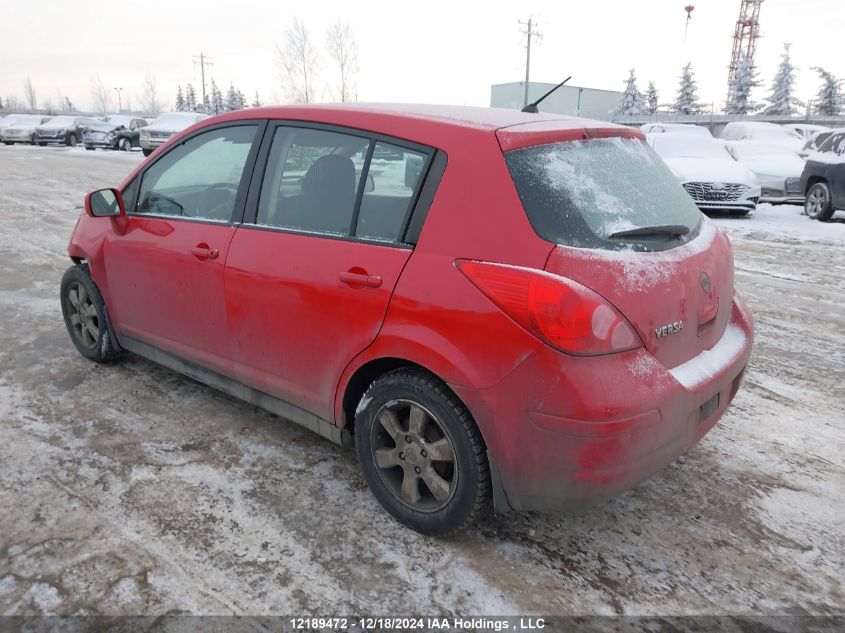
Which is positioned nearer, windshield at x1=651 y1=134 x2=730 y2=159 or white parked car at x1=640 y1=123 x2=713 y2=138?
windshield at x1=651 y1=134 x2=730 y2=159

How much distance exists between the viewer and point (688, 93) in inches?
2415

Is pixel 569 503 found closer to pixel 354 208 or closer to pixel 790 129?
pixel 354 208

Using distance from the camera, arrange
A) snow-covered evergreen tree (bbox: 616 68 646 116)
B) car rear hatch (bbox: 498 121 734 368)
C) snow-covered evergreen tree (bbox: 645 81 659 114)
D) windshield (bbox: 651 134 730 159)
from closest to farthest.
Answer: car rear hatch (bbox: 498 121 734 368) → windshield (bbox: 651 134 730 159) → snow-covered evergreen tree (bbox: 616 68 646 116) → snow-covered evergreen tree (bbox: 645 81 659 114)

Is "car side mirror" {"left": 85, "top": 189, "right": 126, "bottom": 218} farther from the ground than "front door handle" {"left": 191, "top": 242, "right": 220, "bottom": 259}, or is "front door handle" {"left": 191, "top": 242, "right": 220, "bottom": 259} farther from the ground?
"car side mirror" {"left": 85, "top": 189, "right": 126, "bottom": 218}

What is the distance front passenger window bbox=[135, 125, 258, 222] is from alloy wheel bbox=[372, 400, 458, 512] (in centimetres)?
141

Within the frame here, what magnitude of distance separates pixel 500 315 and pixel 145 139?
24.6m

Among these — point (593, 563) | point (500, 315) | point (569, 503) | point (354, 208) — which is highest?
point (354, 208)

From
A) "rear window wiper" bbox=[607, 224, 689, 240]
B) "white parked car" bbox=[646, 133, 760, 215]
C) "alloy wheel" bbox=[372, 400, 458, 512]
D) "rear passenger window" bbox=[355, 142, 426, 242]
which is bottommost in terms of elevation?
"alloy wheel" bbox=[372, 400, 458, 512]

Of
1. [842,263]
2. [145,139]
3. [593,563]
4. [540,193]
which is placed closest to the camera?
[540,193]

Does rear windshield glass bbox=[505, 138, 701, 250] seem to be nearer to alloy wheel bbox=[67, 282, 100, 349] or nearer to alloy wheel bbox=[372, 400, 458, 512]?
alloy wheel bbox=[372, 400, 458, 512]

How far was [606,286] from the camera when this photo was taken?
2221mm

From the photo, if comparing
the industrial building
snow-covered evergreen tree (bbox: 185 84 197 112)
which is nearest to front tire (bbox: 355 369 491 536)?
the industrial building

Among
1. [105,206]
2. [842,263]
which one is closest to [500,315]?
[105,206]

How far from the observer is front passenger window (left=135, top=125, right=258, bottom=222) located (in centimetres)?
334
